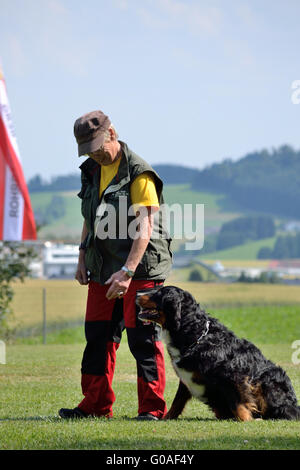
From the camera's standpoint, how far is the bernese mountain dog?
6.03 metres

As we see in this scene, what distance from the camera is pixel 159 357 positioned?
6164mm

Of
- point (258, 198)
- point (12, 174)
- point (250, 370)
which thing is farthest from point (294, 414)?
point (258, 198)

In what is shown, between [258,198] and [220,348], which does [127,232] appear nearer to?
[220,348]

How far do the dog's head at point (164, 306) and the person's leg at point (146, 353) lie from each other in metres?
0.07

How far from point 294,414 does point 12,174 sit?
8008mm

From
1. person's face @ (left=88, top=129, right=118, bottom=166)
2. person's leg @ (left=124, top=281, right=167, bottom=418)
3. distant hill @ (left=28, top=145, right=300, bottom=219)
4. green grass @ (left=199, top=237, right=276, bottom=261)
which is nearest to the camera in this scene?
person's face @ (left=88, top=129, right=118, bottom=166)

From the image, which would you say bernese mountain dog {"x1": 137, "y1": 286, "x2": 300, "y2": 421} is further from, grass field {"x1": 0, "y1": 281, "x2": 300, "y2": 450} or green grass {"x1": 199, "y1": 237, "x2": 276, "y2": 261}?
green grass {"x1": 199, "y1": 237, "x2": 276, "y2": 261}

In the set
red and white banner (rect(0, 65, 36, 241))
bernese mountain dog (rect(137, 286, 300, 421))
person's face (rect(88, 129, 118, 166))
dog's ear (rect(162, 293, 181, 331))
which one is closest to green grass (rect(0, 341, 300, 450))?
bernese mountain dog (rect(137, 286, 300, 421))

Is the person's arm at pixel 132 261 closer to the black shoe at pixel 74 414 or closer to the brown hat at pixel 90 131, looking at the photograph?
the brown hat at pixel 90 131

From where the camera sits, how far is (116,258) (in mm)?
6109

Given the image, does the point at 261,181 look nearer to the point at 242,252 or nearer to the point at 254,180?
the point at 254,180

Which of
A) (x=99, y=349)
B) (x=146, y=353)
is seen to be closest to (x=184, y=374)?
(x=146, y=353)

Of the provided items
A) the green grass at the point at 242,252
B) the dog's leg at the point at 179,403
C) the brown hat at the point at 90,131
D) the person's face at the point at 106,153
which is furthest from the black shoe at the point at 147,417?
the green grass at the point at 242,252

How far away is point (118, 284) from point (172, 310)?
1.63 ft
